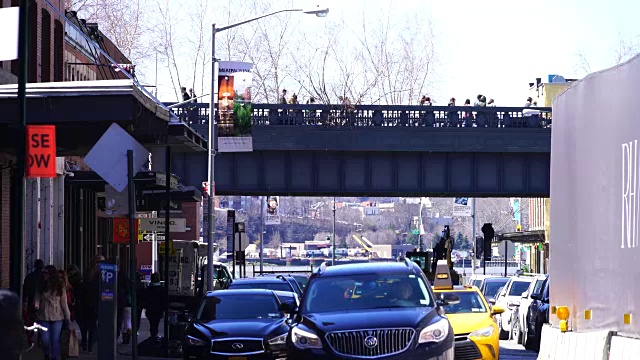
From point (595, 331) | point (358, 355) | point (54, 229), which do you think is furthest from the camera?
point (54, 229)

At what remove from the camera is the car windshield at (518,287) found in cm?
3333

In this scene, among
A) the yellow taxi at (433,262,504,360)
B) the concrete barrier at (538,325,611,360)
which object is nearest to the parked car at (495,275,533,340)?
the yellow taxi at (433,262,504,360)

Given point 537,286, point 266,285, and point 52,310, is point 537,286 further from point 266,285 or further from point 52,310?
point 52,310

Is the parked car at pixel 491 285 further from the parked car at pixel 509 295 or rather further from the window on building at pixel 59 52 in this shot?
the window on building at pixel 59 52

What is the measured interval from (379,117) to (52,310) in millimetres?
35296

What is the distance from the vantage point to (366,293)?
1612 cm

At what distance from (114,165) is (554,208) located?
241 inches

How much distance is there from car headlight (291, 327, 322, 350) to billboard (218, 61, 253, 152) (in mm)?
23100

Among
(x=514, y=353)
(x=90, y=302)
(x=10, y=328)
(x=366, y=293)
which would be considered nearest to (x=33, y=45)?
(x=90, y=302)

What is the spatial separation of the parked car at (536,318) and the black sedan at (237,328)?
5.05m

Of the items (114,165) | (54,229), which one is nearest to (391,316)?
(114,165)

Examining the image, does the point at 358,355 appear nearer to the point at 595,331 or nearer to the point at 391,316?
the point at 391,316

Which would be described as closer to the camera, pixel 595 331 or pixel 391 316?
pixel 595 331

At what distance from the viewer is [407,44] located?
8338 cm
